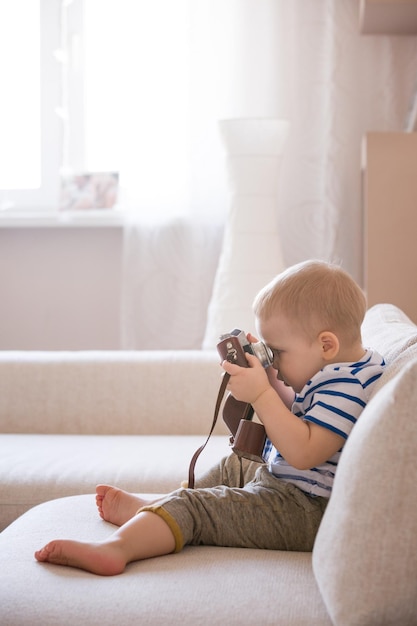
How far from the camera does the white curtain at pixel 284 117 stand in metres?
3.09

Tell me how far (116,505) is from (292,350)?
382 millimetres

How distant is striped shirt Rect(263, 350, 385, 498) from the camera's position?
4.11 feet

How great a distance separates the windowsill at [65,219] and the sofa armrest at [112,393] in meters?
1.03

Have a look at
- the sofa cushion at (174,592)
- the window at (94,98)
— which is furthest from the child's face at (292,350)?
the window at (94,98)

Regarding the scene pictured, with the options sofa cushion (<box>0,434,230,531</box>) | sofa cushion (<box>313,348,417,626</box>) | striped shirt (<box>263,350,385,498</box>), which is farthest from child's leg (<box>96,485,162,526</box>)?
sofa cushion (<box>313,348,417,626</box>)

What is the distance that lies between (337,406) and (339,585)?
12.9 inches

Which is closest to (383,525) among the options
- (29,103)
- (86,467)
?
(86,467)

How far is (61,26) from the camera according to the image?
339cm

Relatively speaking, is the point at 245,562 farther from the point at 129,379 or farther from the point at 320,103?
the point at 320,103

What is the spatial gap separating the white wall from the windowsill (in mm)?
60

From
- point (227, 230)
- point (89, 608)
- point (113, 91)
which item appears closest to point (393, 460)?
point (89, 608)

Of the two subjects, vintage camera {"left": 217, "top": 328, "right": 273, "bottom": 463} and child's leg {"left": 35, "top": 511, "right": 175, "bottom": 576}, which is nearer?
child's leg {"left": 35, "top": 511, "right": 175, "bottom": 576}

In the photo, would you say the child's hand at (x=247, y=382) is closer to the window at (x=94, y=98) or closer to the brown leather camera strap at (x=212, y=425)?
the brown leather camera strap at (x=212, y=425)

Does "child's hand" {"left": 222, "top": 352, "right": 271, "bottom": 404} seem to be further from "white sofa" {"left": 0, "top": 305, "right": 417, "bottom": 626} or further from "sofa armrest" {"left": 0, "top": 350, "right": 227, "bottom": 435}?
"sofa armrest" {"left": 0, "top": 350, "right": 227, "bottom": 435}
